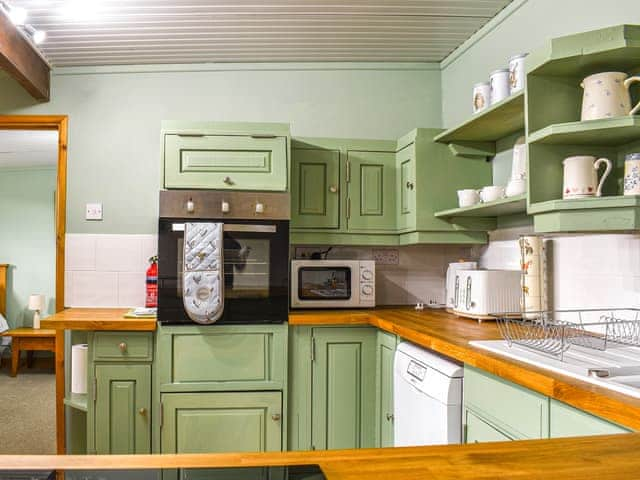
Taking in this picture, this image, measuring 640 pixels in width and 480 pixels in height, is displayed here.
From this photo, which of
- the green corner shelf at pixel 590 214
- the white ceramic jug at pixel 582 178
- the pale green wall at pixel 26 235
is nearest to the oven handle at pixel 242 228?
the green corner shelf at pixel 590 214

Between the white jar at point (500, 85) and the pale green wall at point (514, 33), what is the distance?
249 millimetres

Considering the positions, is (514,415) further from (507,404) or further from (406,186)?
(406,186)

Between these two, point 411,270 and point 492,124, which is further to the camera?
point 411,270

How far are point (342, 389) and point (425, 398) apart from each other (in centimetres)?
84

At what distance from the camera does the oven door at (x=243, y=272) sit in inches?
108

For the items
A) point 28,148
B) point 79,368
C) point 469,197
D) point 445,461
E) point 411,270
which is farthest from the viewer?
point 28,148

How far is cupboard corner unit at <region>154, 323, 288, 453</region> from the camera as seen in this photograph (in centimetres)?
271

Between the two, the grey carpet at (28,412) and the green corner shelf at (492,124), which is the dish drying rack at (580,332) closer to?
the green corner shelf at (492,124)

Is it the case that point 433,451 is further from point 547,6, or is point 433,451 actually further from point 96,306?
point 96,306

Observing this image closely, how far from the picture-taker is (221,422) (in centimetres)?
273

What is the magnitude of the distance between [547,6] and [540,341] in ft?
4.97

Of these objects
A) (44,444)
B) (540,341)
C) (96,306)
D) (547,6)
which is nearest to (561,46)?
(547,6)

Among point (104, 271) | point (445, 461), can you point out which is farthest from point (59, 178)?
point (445, 461)

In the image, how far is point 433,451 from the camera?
2.50ft
